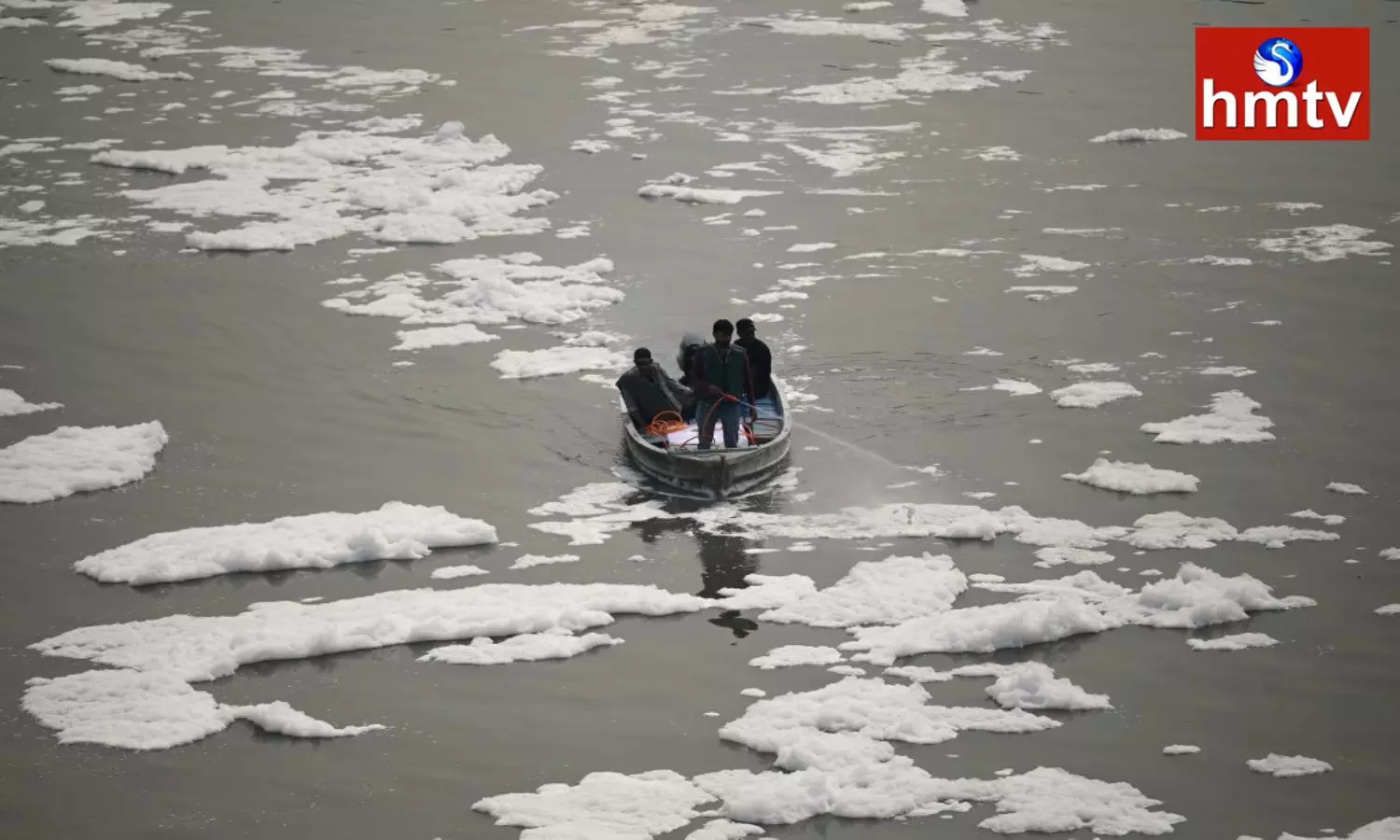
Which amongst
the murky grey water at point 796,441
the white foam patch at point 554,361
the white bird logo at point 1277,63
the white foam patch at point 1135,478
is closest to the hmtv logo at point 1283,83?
the white bird logo at point 1277,63

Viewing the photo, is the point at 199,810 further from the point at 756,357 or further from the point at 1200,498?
the point at 1200,498

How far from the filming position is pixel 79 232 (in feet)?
86.7

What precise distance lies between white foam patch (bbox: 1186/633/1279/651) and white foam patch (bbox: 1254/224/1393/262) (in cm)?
1284

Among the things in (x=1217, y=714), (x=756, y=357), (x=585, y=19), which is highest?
(x=585, y=19)

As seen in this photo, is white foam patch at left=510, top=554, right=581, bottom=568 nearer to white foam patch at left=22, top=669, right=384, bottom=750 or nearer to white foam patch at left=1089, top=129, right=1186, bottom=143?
white foam patch at left=22, top=669, right=384, bottom=750

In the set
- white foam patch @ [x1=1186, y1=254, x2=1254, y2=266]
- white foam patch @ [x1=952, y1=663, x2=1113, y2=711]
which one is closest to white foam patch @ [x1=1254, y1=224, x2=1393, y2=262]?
white foam patch @ [x1=1186, y1=254, x2=1254, y2=266]

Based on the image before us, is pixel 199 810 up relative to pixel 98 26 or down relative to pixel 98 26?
down

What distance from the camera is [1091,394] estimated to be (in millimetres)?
19891

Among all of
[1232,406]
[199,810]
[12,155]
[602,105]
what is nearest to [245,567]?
[199,810]

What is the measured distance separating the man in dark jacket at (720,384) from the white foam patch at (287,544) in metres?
2.68

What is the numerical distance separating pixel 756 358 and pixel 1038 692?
21.6ft

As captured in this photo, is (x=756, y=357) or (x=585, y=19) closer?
(x=756, y=357)

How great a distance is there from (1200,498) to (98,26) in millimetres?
33653

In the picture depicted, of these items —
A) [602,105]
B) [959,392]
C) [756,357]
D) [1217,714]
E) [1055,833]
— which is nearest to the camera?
[1055,833]
